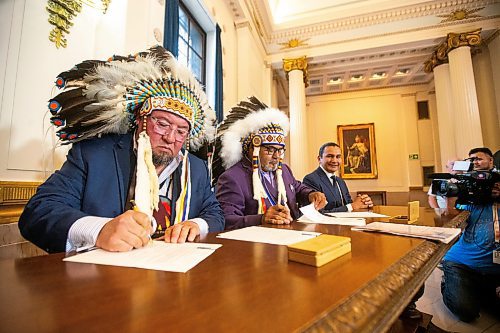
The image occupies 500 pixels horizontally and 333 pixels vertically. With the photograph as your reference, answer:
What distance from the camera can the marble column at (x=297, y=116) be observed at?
22.6 ft

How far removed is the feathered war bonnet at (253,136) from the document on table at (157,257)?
48.5 inches

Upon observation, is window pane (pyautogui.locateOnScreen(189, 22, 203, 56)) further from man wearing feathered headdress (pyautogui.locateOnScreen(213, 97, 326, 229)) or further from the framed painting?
the framed painting

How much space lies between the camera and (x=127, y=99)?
1.37m

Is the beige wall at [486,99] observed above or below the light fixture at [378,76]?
below

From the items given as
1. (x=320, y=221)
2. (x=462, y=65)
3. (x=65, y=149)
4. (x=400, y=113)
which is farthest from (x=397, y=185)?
(x=65, y=149)

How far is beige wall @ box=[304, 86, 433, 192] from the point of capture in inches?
353

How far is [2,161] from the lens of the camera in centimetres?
150

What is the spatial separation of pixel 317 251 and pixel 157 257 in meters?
0.41

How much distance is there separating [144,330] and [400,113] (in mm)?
10682

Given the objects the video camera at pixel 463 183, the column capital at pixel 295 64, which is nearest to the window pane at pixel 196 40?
the column capital at pixel 295 64

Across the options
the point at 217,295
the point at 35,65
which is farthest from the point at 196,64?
the point at 217,295

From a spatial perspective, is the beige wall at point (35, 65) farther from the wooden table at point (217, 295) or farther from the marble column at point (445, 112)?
the marble column at point (445, 112)

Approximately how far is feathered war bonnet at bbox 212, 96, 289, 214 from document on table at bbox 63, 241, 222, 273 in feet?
4.04

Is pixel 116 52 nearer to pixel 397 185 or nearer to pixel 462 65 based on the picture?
pixel 462 65
